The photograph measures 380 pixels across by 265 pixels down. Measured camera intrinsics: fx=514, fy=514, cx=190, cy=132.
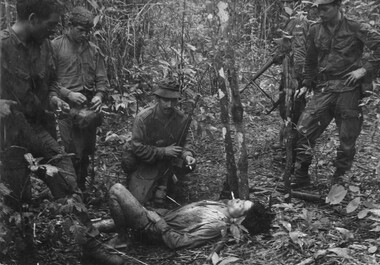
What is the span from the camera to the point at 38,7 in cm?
434

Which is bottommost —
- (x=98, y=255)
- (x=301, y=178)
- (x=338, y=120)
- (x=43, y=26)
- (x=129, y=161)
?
(x=98, y=255)

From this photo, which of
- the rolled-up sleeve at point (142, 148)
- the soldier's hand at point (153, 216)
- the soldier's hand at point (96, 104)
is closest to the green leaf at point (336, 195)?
the soldier's hand at point (153, 216)

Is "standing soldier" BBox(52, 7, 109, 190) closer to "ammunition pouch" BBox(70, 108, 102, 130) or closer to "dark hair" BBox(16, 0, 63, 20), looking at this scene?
"ammunition pouch" BBox(70, 108, 102, 130)

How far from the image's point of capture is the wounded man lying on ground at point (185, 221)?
17.8 ft

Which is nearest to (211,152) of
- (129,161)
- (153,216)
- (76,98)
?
(129,161)

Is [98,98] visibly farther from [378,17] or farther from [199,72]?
[378,17]

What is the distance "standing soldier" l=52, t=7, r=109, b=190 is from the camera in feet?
20.6

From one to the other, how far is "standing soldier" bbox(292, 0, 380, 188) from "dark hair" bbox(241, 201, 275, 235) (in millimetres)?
1314

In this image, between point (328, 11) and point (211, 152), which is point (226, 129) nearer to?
point (328, 11)

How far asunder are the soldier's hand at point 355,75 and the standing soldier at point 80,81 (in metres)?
3.08

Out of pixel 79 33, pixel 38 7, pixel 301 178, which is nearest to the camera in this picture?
pixel 38 7

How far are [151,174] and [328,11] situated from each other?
2955mm

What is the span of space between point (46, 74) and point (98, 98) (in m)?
1.44

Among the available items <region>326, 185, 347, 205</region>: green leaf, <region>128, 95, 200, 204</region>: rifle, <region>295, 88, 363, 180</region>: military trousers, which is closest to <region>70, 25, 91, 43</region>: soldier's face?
<region>128, 95, 200, 204</region>: rifle
